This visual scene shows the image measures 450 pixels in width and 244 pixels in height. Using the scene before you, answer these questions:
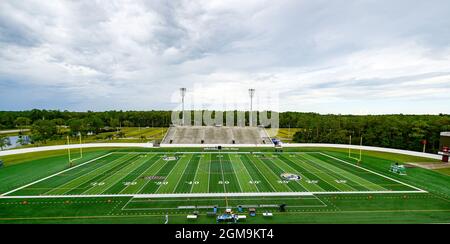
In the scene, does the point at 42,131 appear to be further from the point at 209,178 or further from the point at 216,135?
the point at 209,178

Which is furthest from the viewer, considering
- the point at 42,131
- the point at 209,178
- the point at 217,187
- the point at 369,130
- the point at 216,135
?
the point at 42,131

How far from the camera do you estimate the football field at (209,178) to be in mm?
20391

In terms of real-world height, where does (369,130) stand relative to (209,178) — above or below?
above

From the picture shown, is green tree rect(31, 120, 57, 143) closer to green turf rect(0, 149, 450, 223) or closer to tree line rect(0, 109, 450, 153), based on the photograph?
tree line rect(0, 109, 450, 153)

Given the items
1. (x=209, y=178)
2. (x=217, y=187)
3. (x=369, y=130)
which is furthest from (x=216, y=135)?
(x=217, y=187)

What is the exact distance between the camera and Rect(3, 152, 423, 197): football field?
20.4 meters

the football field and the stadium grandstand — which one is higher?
the stadium grandstand

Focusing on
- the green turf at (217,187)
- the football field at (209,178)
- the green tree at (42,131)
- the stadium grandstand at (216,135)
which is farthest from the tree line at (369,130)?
the football field at (209,178)

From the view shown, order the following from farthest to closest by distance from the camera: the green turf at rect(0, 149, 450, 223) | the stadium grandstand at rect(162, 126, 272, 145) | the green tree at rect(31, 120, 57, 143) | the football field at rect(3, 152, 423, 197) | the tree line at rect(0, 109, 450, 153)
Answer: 1. the green tree at rect(31, 120, 57, 143)
2. the stadium grandstand at rect(162, 126, 272, 145)
3. the tree line at rect(0, 109, 450, 153)
4. the football field at rect(3, 152, 423, 197)
5. the green turf at rect(0, 149, 450, 223)

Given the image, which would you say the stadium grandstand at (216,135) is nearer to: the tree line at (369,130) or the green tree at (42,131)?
the tree line at (369,130)

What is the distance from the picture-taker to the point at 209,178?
24.2 m

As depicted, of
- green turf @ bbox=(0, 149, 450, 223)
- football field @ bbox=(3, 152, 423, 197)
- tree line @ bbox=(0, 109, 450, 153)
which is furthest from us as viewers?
tree line @ bbox=(0, 109, 450, 153)

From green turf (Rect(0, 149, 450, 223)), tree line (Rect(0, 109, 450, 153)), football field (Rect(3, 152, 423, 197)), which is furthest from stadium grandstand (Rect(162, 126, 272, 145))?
football field (Rect(3, 152, 423, 197))
